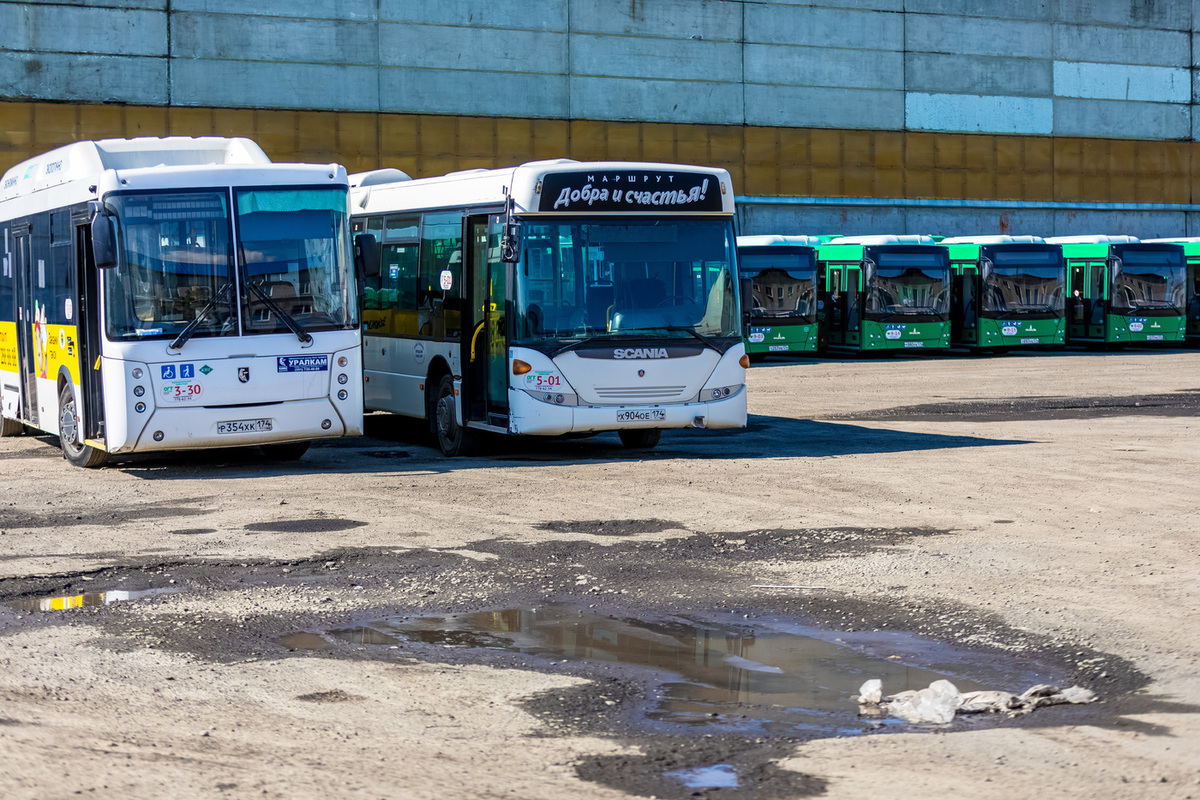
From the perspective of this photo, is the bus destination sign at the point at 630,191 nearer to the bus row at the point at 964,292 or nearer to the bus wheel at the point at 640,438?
the bus wheel at the point at 640,438

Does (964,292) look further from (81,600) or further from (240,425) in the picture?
(81,600)

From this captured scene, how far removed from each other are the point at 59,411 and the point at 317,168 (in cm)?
366

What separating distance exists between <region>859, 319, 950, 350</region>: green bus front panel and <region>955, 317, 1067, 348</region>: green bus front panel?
94 cm

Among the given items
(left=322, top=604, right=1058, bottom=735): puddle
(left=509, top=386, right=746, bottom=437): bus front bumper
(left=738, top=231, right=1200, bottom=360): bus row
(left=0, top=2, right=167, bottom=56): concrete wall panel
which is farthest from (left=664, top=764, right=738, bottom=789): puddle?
(left=0, top=2, right=167, bottom=56): concrete wall panel

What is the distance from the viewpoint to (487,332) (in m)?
15.2

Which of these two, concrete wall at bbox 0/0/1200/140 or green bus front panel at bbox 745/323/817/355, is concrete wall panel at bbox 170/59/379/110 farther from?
green bus front panel at bbox 745/323/817/355

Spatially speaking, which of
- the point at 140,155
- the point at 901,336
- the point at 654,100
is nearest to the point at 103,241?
the point at 140,155

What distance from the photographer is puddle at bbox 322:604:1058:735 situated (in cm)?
596

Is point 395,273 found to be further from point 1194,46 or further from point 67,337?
point 1194,46

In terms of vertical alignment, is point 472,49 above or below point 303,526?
above

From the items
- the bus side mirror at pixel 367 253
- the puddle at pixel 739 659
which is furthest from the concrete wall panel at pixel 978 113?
the puddle at pixel 739 659

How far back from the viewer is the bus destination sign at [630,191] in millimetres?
14703

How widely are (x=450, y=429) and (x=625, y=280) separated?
251 centimetres

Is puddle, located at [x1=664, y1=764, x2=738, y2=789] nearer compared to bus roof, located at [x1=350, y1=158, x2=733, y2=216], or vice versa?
puddle, located at [x1=664, y1=764, x2=738, y2=789]
